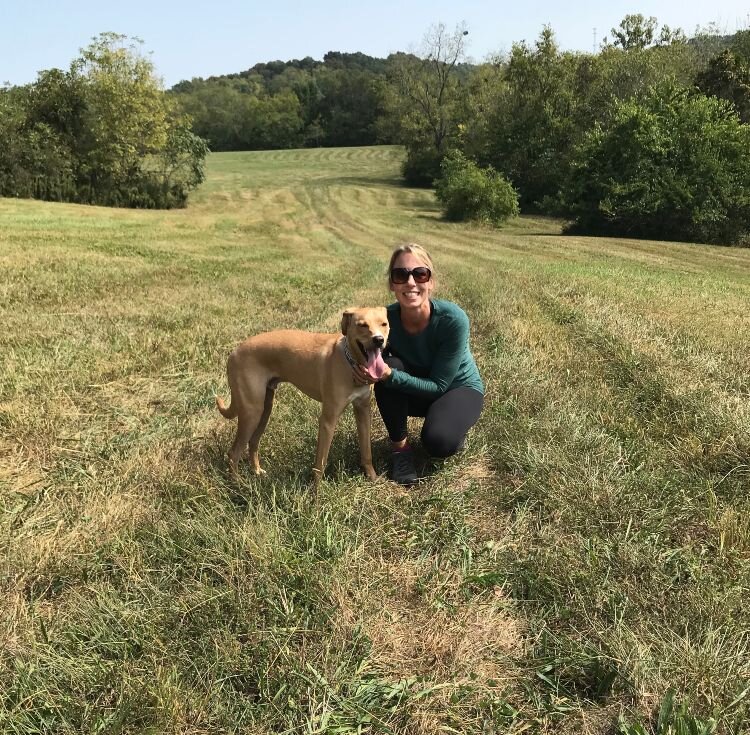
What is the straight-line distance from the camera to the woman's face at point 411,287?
12.1 feet

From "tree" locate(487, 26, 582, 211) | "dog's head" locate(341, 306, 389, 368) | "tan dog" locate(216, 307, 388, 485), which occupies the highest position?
"tree" locate(487, 26, 582, 211)

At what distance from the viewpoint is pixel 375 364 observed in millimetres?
3256

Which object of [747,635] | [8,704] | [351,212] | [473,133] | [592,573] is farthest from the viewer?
[473,133]

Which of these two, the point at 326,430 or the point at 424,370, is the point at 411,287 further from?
the point at 326,430

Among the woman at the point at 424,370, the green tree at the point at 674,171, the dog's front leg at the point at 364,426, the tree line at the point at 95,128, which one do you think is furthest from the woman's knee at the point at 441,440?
the tree line at the point at 95,128

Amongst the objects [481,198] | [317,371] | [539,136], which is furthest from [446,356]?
[539,136]

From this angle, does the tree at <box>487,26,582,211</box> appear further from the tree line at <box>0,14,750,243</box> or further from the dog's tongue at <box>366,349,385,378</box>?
the dog's tongue at <box>366,349,385,378</box>

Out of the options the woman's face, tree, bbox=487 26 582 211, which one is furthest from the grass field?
tree, bbox=487 26 582 211

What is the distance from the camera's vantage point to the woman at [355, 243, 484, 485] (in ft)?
12.0

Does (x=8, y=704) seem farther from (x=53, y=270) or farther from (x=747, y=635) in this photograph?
(x=53, y=270)

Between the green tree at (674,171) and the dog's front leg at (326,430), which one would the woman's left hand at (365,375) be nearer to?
the dog's front leg at (326,430)

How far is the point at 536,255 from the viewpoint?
54.5 ft

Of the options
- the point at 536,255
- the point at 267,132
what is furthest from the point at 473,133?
the point at 267,132

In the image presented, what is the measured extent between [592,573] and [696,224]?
24.8 meters
